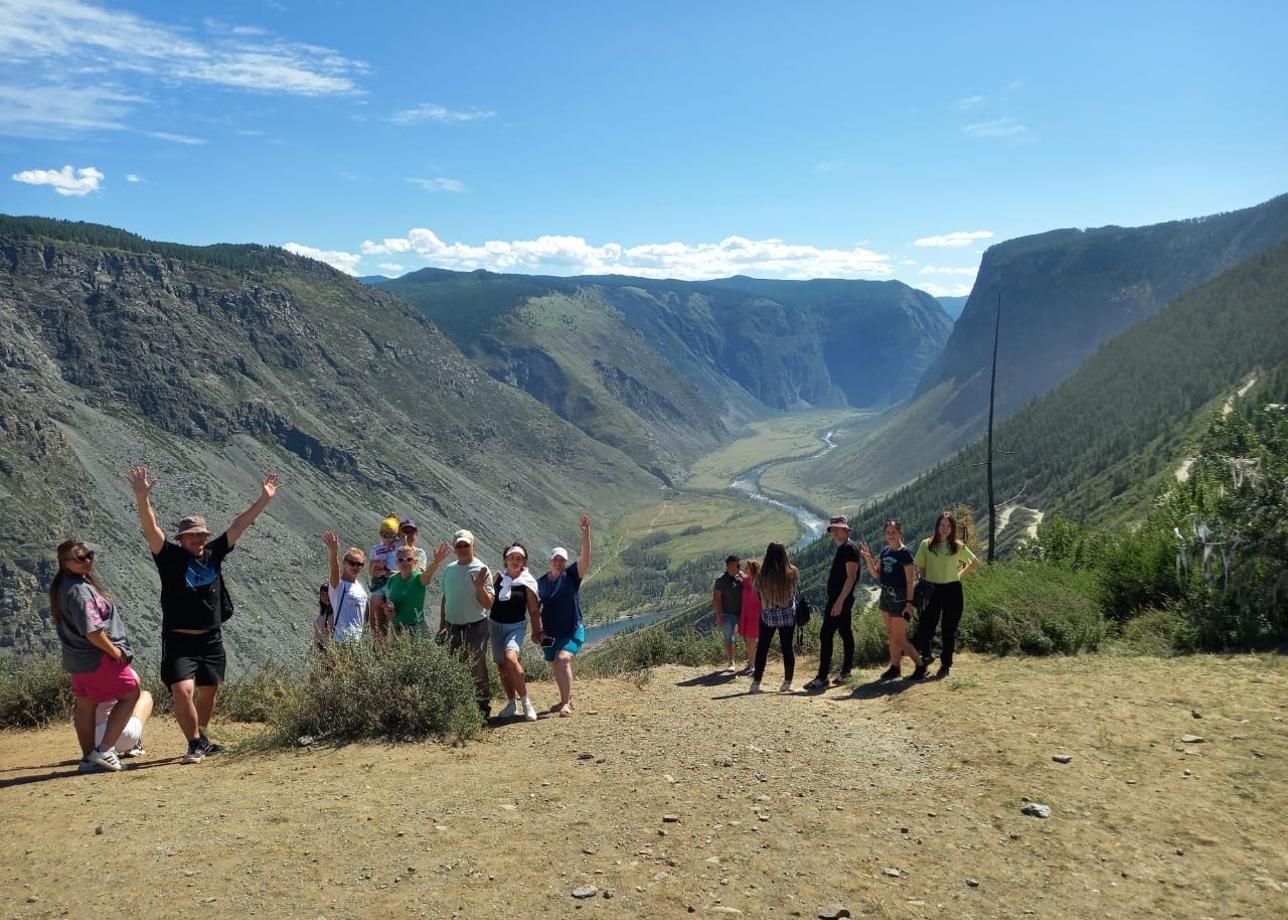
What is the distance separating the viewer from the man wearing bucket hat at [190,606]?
754 centimetres

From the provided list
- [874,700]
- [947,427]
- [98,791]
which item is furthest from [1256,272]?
[98,791]

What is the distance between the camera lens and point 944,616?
10.2 m

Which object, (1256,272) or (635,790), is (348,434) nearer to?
(1256,272)

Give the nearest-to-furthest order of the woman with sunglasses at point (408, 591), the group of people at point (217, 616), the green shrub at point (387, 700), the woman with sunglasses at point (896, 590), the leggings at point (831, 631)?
the group of people at point (217, 616) < the green shrub at point (387, 700) < the woman with sunglasses at point (408, 591) < the woman with sunglasses at point (896, 590) < the leggings at point (831, 631)

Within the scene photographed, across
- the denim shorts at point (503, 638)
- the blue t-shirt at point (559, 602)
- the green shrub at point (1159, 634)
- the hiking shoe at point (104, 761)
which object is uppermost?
the blue t-shirt at point (559, 602)

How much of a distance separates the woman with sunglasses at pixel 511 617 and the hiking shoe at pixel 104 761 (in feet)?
11.2

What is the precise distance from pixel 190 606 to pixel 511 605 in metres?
2.90

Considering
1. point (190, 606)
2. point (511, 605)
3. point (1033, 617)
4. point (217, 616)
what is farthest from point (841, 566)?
point (190, 606)

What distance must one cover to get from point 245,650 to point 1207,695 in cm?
7344

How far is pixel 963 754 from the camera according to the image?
724cm

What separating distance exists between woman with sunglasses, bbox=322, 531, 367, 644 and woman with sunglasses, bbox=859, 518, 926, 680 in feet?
18.0

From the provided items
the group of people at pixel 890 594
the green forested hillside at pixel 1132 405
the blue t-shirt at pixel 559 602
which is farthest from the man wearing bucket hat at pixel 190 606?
the green forested hillside at pixel 1132 405

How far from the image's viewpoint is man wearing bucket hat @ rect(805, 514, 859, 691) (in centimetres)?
1001

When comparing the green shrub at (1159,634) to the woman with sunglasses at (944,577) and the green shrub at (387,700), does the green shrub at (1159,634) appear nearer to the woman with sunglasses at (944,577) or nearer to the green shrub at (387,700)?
the woman with sunglasses at (944,577)
